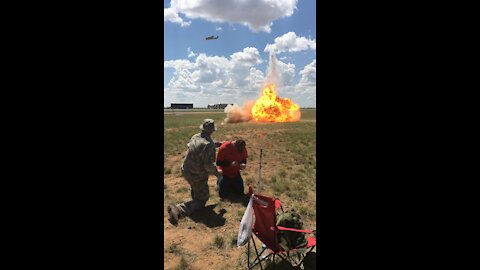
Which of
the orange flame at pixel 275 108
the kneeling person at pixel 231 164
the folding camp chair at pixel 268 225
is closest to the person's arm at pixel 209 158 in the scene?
the kneeling person at pixel 231 164

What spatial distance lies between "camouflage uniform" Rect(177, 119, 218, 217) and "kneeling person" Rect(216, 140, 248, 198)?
91 cm

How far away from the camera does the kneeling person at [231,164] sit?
27.0ft

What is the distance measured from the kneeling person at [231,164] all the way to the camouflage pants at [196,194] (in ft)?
3.22

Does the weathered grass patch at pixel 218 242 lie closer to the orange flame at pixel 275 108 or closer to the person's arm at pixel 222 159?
the person's arm at pixel 222 159

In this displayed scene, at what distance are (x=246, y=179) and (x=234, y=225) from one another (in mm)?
4792

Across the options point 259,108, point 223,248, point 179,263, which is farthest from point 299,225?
point 259,108

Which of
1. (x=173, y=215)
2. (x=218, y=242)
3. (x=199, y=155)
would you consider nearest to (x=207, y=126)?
(x=199, y=155)

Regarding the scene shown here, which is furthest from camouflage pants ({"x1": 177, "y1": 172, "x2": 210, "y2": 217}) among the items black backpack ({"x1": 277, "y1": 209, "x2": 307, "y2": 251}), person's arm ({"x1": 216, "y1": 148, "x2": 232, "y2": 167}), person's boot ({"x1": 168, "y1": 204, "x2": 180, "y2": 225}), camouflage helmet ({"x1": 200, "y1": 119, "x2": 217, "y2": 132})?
black backpack ({"x1": 277, "y1": 209, "x2": 307, "y2": 251})

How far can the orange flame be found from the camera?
10.2 m

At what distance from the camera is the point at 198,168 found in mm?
7363

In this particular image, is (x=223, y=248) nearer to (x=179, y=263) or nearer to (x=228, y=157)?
(x=179, y=263)

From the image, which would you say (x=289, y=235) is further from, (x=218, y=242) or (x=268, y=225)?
(x=218, y=242)

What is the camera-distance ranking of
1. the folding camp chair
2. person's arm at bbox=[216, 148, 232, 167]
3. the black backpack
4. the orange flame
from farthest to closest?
1. the orange flame
2. person's arm at bbox=[216, 148, 232, 167]
3. the black backpack
4. the folding camp chair

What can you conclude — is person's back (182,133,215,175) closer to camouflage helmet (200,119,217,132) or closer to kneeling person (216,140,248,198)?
camouflage helmet (200,119,217,132)
